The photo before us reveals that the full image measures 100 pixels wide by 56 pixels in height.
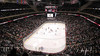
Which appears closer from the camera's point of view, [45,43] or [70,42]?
[70,42]

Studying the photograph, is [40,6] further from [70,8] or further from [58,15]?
[70,8]

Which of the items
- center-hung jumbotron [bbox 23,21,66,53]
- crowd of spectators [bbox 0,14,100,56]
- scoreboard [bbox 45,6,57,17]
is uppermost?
scoreboard [bbox 45,6,57,17]

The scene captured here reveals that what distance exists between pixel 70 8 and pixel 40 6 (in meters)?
17.9

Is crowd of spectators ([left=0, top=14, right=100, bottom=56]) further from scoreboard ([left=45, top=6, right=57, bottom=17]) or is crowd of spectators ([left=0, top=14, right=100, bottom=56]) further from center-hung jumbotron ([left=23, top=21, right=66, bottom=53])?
scoreboard ([left=45, top=6, right=57, bottom=17])

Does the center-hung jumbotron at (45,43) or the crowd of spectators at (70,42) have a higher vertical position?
the crowd of spectators at (70,42)

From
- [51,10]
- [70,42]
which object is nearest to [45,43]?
[70,42]

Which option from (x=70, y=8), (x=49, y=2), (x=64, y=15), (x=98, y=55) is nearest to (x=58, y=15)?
(x=64, y=15)

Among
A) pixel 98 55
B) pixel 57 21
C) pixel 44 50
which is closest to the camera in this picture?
pixel 98 55

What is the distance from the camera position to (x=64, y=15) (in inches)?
1770

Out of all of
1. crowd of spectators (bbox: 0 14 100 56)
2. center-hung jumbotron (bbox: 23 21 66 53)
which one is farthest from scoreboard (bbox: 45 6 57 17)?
crowd of spectators (bbox: 0 14 100 56)

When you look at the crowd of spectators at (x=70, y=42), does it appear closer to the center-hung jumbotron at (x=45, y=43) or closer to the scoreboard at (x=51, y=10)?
the center-hung jumbotron at (x=45, y=43)

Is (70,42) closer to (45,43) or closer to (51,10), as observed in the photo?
(45,43)

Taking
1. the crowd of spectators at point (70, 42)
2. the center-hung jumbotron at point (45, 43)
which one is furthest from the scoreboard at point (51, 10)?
the crowd of spectators at point (70, 42)

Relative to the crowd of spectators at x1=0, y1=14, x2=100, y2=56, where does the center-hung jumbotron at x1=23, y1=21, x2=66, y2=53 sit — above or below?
below
